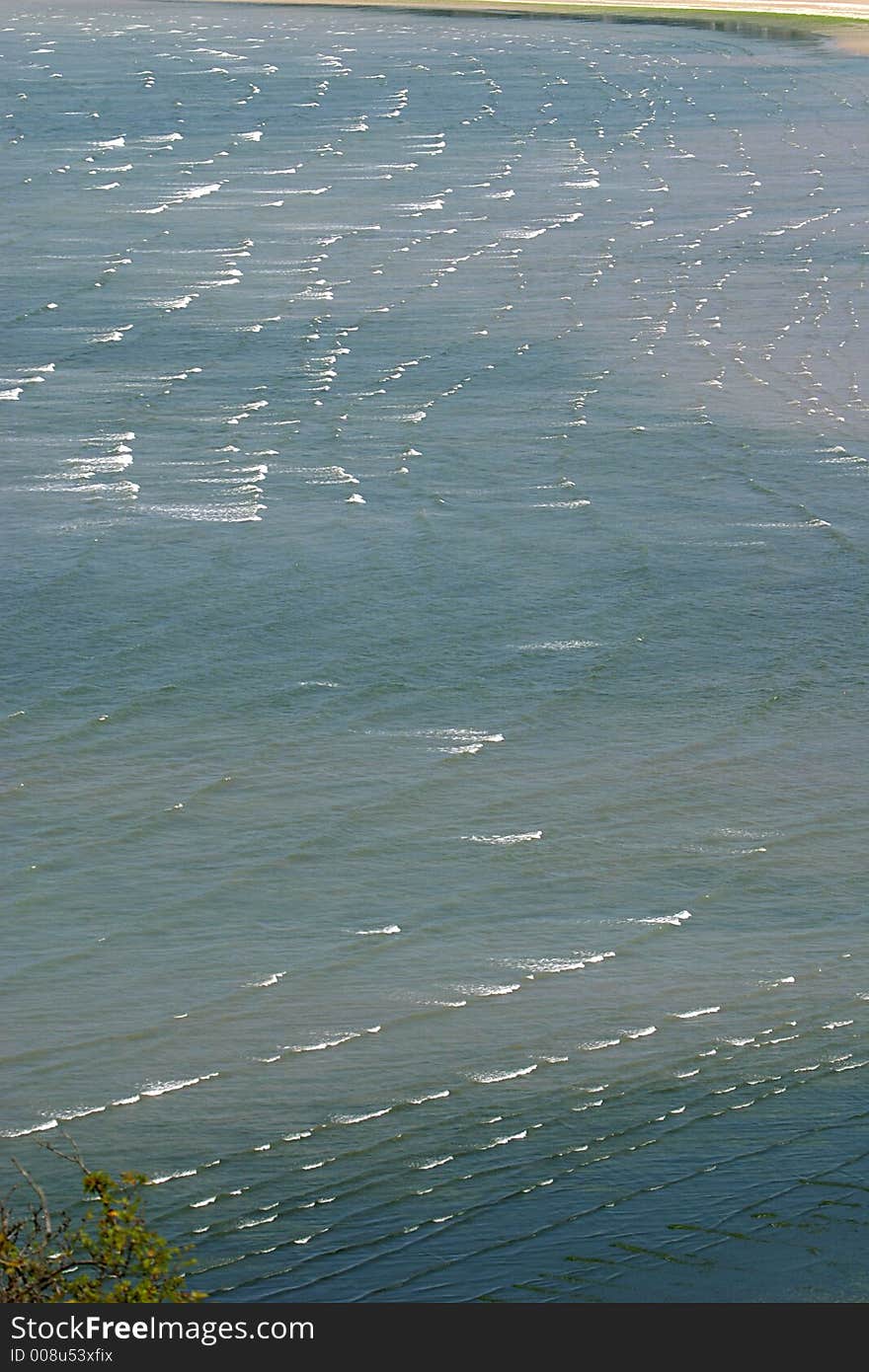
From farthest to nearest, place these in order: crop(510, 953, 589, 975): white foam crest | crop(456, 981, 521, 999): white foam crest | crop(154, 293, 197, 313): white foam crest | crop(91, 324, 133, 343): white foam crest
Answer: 1. crop(154, 293, 197, 313): white foam crest
2. crop(91, 324, 133, 343): white foam crest
3. crop(510, 953, 589, 975): white foam crest
4. crop(456, 981, 521, 999): white foam crest

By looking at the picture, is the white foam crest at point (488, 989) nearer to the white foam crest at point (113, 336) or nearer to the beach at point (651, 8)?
the white foam crest at point (113, 336)

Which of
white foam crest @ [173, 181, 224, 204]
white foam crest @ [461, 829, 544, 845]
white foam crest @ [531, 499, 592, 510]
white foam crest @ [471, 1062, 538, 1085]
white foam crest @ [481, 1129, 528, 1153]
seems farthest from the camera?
white foam crest @ [173, 181, 224, 204]

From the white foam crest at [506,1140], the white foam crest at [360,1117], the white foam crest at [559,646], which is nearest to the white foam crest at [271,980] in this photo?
the white foam crest at [360,1117]

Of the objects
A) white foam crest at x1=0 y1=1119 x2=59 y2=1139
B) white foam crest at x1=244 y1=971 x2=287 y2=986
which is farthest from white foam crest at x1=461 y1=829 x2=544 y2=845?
white foam crest at x1=0 y1=1119 x2=59 y2=1139

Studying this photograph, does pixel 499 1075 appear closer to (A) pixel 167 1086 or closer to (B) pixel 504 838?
(A) pixel 167 1086

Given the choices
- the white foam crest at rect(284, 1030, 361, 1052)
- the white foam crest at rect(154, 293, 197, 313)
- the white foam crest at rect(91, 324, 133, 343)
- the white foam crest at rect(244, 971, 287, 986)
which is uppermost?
the white foam crest at rect(154, 293, 197, 313)

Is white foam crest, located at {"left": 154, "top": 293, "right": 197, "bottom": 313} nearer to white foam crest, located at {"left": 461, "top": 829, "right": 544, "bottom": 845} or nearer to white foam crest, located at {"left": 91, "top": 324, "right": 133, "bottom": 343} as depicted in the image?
white foam crest, located at {"left": 91, "top": 324, "right": 133, "bottom": 343}

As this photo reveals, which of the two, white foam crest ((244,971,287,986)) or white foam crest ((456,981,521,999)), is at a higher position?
white foam crest ((244,971,287,986))

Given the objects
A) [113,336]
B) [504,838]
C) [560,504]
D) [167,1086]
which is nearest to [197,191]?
[113,336]
